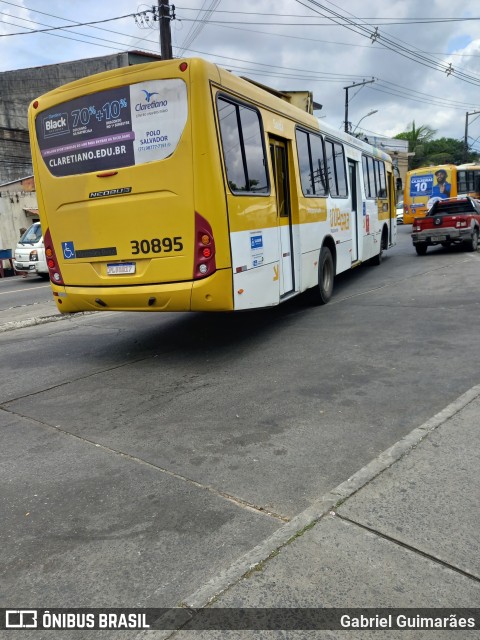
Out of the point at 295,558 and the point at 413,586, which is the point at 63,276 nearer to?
the point at 295,558

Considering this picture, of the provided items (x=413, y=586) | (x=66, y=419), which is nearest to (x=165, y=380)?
(x=66, y=419)

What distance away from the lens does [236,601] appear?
236 cm

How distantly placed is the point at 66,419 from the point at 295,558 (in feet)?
9.41

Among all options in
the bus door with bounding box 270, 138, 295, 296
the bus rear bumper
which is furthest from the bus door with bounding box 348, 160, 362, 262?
the bus rear bumper

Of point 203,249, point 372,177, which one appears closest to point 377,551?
point 203,249

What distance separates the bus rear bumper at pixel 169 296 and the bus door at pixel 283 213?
5.20 feet

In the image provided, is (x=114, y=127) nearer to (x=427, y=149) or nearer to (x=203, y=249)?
(x=203, y=249)

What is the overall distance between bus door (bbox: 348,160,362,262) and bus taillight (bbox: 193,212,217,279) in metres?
6.26

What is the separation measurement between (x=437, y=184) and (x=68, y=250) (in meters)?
24.7

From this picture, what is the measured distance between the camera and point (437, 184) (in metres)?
26.8

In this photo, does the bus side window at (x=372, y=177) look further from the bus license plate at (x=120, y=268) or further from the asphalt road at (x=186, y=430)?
the bus license plate at (x=120, y=268)

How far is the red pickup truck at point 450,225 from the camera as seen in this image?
16.0 m

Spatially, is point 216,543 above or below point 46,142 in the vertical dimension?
below

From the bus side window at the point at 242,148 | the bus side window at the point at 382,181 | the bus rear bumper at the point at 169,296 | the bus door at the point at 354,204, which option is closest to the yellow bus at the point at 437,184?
the bus side window at the point at 382,181
